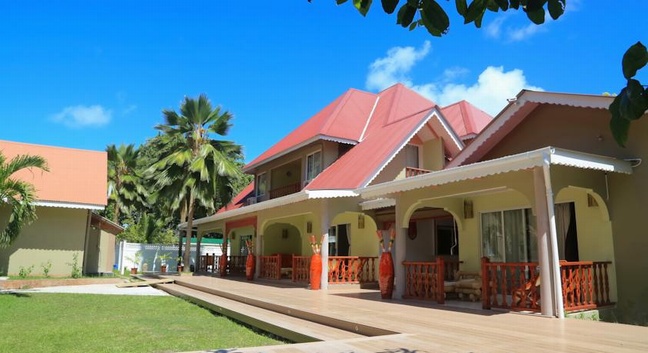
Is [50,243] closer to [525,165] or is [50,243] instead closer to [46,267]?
[46,267]

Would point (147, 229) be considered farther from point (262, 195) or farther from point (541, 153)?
point (541, 153)

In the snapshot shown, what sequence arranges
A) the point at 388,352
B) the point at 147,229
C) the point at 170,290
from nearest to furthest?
1. the point at 388,352
2. the point at 170,290
3. the point at 147,229

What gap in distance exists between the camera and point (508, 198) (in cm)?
1210

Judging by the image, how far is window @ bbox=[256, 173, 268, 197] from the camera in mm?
23453

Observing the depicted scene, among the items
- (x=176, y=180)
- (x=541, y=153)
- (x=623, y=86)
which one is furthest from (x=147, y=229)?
(x=623, y=86)

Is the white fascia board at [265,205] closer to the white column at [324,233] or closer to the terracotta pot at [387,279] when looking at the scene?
the white column at [324,233]

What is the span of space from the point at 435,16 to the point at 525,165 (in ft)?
22.4

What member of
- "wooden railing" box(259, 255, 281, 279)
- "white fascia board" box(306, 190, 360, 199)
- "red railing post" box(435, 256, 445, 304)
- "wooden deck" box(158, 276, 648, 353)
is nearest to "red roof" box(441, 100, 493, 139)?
"white fascia board" box(306, 190, 360, 199)

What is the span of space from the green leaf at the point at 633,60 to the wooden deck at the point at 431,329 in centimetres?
440

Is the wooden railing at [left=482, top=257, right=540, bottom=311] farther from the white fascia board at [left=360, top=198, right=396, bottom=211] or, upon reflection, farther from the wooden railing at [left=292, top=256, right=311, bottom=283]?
the wooden railing at [left=292, top=256, right=311, bottom=283]

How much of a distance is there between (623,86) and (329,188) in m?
12.8

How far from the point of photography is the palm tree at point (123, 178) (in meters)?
33.8

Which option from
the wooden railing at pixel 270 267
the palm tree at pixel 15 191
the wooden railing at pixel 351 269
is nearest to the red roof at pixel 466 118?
the wooden railing at pixel 351 269

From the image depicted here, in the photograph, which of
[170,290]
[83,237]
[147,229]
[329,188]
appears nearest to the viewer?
[329,188]
